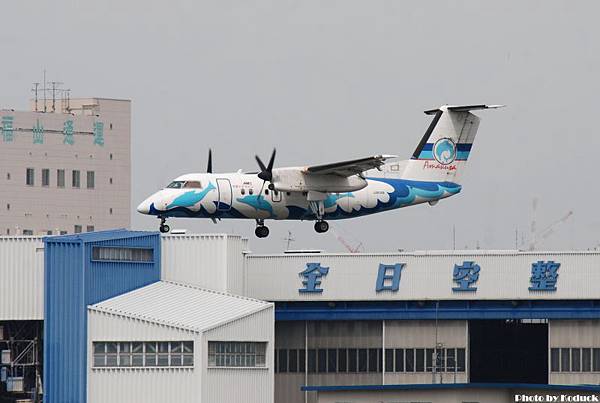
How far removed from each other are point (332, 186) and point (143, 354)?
40.1ft

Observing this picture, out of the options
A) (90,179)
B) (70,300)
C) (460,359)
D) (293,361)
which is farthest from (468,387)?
(90,179)

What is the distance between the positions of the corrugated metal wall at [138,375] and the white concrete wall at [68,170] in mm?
75001

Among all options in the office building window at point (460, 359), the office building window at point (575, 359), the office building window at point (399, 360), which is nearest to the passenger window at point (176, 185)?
the office building window at point (399, 360)

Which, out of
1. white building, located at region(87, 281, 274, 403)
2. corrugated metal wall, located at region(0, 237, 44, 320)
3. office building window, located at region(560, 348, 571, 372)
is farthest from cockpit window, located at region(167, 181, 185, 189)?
office building window, located at region(560, 348, 571, 372)

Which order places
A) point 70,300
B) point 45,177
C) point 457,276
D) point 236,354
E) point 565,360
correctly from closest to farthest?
point 236,354
point 70,300
point 565,360
point 457,276
point 45,177

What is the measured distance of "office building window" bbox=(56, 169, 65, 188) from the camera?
155 metres

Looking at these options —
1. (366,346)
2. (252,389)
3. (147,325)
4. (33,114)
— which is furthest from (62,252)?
(33,114)

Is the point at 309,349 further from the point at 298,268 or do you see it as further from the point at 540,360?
the point at 540,360

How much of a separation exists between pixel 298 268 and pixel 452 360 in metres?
8.40

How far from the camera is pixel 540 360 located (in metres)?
85.7

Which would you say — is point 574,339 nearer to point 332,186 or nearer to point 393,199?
point 393,199

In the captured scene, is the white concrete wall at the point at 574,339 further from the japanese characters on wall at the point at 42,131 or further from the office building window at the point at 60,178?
the office building window at the point at 60,178

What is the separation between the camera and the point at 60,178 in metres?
156

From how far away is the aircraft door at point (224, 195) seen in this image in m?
78.0
